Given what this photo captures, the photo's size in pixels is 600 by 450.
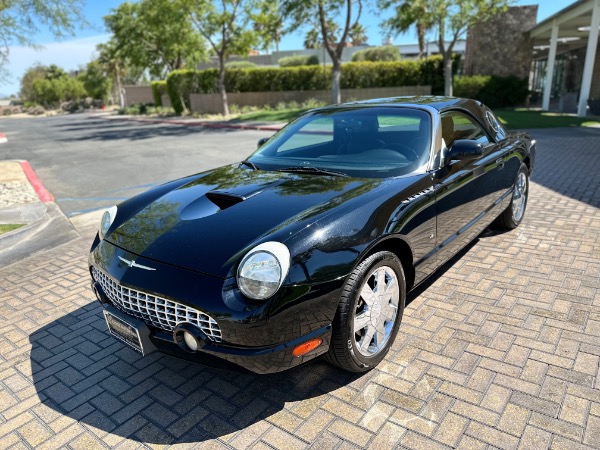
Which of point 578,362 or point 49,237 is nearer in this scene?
point 578,362

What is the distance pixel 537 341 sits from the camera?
3.05 metres

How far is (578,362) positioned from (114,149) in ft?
51.4

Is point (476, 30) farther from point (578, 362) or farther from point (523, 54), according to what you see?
point (578, 362)

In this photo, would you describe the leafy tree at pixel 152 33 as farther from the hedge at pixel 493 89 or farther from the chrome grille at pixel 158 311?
the chrome grille at pixel 158 311

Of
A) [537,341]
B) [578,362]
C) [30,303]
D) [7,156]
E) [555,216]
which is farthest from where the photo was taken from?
[7,156]

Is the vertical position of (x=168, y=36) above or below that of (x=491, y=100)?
above

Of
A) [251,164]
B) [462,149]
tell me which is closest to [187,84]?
[251,164]

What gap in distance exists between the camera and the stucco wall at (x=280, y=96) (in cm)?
2712

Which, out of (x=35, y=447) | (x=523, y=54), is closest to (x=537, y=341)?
(x=35, y=447)

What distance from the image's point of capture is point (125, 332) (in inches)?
101

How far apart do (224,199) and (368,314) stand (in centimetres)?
122

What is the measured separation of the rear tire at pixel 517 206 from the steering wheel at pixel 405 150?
2.19 m

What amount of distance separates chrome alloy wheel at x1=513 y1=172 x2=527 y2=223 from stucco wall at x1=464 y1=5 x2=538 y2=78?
24067 millimetres

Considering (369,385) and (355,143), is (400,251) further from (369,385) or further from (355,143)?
(355,143)
